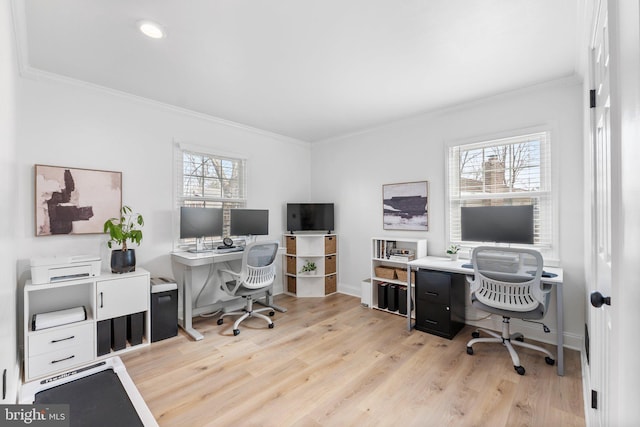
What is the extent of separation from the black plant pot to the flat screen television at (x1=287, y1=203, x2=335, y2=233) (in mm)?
2247

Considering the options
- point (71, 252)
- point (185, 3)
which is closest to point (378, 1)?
point (185, 3)

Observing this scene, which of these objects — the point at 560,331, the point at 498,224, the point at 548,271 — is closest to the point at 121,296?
the point at 498,224

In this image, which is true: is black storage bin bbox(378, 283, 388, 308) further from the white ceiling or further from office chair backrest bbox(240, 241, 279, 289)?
the white ceiling

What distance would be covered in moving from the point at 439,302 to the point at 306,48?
107 inches

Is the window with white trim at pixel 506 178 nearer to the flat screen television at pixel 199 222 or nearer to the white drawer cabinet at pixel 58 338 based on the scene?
the flat screen television at pixel 199 222

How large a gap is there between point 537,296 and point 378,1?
97.4 inches

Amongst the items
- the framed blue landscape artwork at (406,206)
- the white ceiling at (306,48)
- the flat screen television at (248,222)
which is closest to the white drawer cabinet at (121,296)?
the flat screen television at (248,222)

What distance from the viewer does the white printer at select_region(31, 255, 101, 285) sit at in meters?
2.32

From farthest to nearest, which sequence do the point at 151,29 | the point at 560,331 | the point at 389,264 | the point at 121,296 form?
the point at 389,264, the point at 121,296, the point at 560,331, the point at 151,29

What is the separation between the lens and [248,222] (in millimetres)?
3951

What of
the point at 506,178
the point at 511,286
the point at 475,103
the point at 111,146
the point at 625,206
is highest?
the point at 475,103

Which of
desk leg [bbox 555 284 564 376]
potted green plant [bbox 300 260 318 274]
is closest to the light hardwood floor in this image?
desk leg [bbox 555 284 564 376]

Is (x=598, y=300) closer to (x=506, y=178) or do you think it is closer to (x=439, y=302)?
(x=439, y=302)

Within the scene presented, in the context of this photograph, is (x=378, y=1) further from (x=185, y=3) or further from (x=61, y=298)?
(x=61, y=298)
